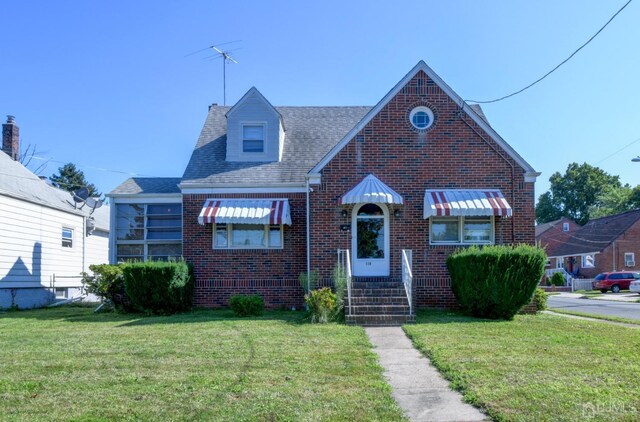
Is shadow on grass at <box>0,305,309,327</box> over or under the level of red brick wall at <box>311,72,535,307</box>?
under

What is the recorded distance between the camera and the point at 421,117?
15.6 metres

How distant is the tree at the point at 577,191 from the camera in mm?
79938

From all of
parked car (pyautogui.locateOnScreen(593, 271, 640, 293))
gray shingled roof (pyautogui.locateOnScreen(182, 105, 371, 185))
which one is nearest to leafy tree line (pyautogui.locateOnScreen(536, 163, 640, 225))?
parked car (pyautogui.locateOnScreen(593, 271, 640, 293))

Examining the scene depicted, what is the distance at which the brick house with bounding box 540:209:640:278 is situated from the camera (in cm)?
4734

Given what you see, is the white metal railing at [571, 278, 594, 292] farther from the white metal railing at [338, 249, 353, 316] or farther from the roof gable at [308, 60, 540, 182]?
the white metal railing at [338, 249, 353, 316]

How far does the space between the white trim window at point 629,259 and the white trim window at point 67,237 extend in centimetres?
4462

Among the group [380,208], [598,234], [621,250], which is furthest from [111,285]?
[598,234]

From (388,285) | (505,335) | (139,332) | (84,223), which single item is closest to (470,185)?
(388,285)

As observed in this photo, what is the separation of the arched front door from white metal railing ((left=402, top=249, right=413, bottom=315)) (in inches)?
31.7

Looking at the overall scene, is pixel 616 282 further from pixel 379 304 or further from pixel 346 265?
pixel 379 304

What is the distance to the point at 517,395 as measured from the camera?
6.06 meters

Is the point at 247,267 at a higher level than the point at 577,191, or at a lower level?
lower

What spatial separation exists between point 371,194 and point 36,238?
13286 mm

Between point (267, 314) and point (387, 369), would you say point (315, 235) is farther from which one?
point (387, 369)
